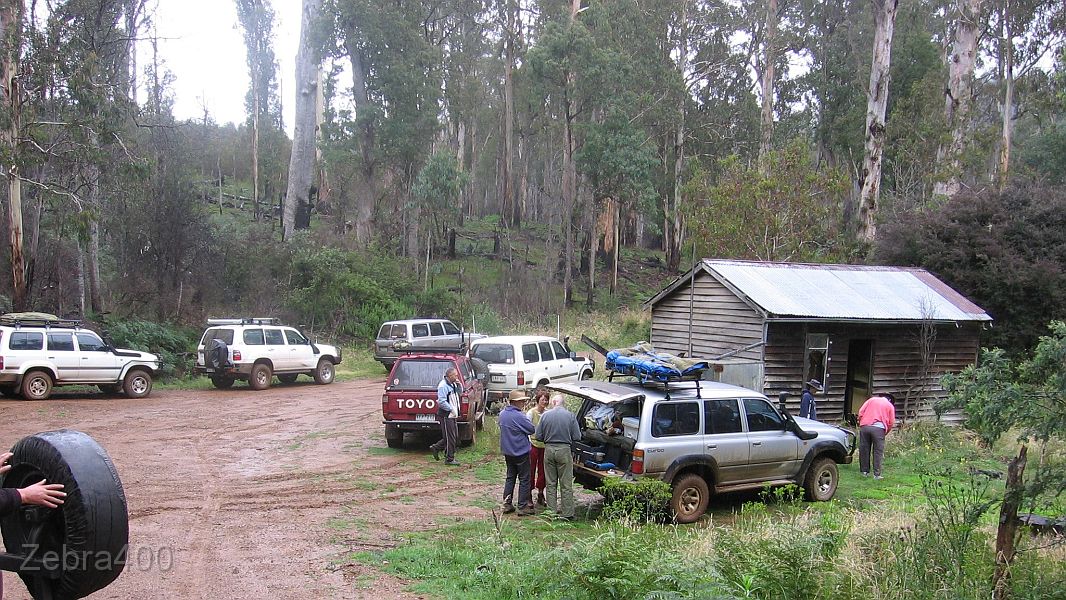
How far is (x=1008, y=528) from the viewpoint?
5.73 metres

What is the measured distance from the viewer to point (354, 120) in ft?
119

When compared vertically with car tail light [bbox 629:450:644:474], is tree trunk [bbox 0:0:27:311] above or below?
above

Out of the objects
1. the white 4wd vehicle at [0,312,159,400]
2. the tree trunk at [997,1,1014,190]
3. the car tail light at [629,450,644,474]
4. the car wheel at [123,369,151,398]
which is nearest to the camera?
the car tail light at [629,450,644,474]

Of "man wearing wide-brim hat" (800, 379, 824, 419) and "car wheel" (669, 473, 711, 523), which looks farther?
"man wearing wide-brim hat" (800, 379, 824, 419)

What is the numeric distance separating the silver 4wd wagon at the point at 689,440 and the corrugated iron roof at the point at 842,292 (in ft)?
17.1

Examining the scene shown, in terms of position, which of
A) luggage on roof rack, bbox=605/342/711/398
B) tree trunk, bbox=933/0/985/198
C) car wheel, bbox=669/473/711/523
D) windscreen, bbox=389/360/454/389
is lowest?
car wheel, bbox=669/473/711/523

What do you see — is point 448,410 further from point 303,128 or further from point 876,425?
point 303,128

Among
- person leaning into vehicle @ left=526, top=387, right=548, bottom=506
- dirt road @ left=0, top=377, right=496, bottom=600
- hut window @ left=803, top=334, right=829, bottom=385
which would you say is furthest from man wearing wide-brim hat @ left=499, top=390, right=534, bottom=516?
hut window @ left=803, top=334, right=829, bottom=385

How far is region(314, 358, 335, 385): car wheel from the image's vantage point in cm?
2200

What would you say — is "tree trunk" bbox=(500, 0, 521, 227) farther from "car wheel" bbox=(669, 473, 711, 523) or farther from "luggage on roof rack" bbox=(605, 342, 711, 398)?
"car wheel" bbox=(669, 473, 711, 523)

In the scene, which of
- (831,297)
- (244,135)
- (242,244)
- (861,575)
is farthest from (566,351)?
(244,135)

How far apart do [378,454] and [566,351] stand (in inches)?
284

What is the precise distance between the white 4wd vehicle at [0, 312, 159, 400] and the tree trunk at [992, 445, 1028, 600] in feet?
60.0

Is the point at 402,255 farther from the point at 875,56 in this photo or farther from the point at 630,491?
the point at 630,491
